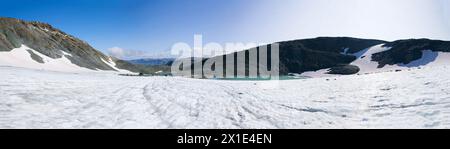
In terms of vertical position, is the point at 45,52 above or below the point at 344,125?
above

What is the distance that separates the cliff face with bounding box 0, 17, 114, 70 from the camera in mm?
86006

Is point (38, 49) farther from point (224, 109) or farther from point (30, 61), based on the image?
point (224, 109)

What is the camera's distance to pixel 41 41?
317ft

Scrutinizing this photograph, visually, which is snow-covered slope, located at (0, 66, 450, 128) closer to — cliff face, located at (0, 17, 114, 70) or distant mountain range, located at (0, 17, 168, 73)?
distant mountain range, located at (0, 17, 168, 73)

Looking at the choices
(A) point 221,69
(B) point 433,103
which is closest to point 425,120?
(B) point 433,103

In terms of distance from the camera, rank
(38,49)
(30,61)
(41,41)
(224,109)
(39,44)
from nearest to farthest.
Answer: (224,109), (30,61), (38,49), (39,44), (41,41)

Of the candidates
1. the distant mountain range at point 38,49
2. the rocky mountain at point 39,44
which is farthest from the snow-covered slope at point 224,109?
the rocky mountain at point 39,44

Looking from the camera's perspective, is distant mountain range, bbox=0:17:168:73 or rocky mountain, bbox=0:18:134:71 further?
rocky mountain, bbox=0:18:134:71

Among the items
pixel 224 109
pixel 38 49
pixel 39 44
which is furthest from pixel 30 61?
pixel 224 109

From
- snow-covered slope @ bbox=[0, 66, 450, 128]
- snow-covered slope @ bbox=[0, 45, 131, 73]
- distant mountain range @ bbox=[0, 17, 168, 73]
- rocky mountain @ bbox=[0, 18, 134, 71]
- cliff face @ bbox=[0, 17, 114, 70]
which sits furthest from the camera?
cliff face @ bbox=[0, 17, 114, 70]

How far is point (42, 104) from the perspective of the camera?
1191cm

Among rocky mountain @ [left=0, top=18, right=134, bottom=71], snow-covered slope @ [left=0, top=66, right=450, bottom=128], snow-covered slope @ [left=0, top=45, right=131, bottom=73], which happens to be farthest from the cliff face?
snow-covered slope @ [left=0, top=66, right=450, bottom=128]
